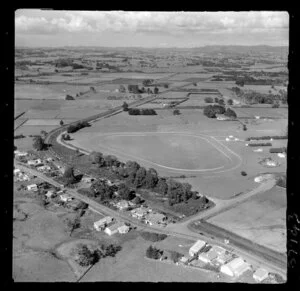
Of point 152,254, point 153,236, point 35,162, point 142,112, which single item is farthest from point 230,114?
point 152,254

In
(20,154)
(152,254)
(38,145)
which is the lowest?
(152,254)

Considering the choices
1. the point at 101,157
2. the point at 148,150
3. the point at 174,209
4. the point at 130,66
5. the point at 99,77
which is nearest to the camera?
the point at 174,209

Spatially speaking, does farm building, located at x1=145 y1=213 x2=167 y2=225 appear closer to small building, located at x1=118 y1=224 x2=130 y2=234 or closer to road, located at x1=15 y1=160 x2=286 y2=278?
road, located at x1=15 y1=160 x2=286 y2=278

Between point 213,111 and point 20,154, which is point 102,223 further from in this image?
point 213,111

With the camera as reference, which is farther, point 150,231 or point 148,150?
point 148,150
